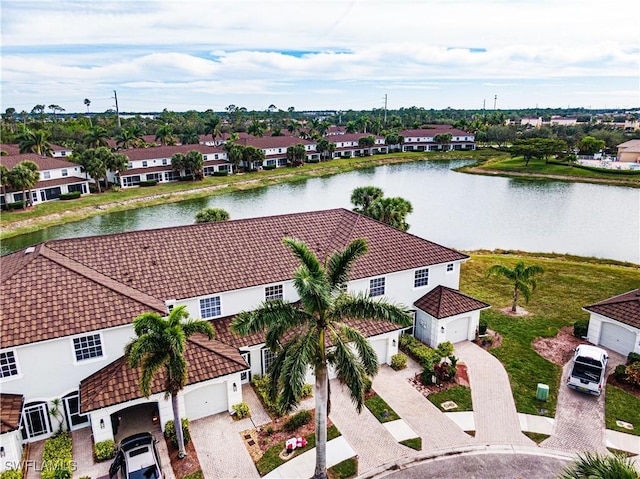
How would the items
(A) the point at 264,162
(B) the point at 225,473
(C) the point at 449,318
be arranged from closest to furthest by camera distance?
(B) the point at 225,473 < (C) the point at 449,318 < (A) the point at 264,162

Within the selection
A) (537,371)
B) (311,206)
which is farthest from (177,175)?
(537,371)

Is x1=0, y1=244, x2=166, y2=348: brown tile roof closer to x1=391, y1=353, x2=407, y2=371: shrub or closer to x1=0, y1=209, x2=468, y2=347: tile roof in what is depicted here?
x1=0, y1=209, x2=468, y2=347: tile roof

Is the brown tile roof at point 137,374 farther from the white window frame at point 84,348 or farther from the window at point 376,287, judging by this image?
the window at point 376,287

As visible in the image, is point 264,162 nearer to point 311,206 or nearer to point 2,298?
point 311,206

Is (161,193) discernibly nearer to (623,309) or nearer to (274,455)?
(274,455)

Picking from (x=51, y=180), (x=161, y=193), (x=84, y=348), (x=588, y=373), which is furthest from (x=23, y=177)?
(x=588, y=373)

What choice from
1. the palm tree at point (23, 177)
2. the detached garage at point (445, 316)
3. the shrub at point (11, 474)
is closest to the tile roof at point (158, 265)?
the detached garage at point (445, 316)
